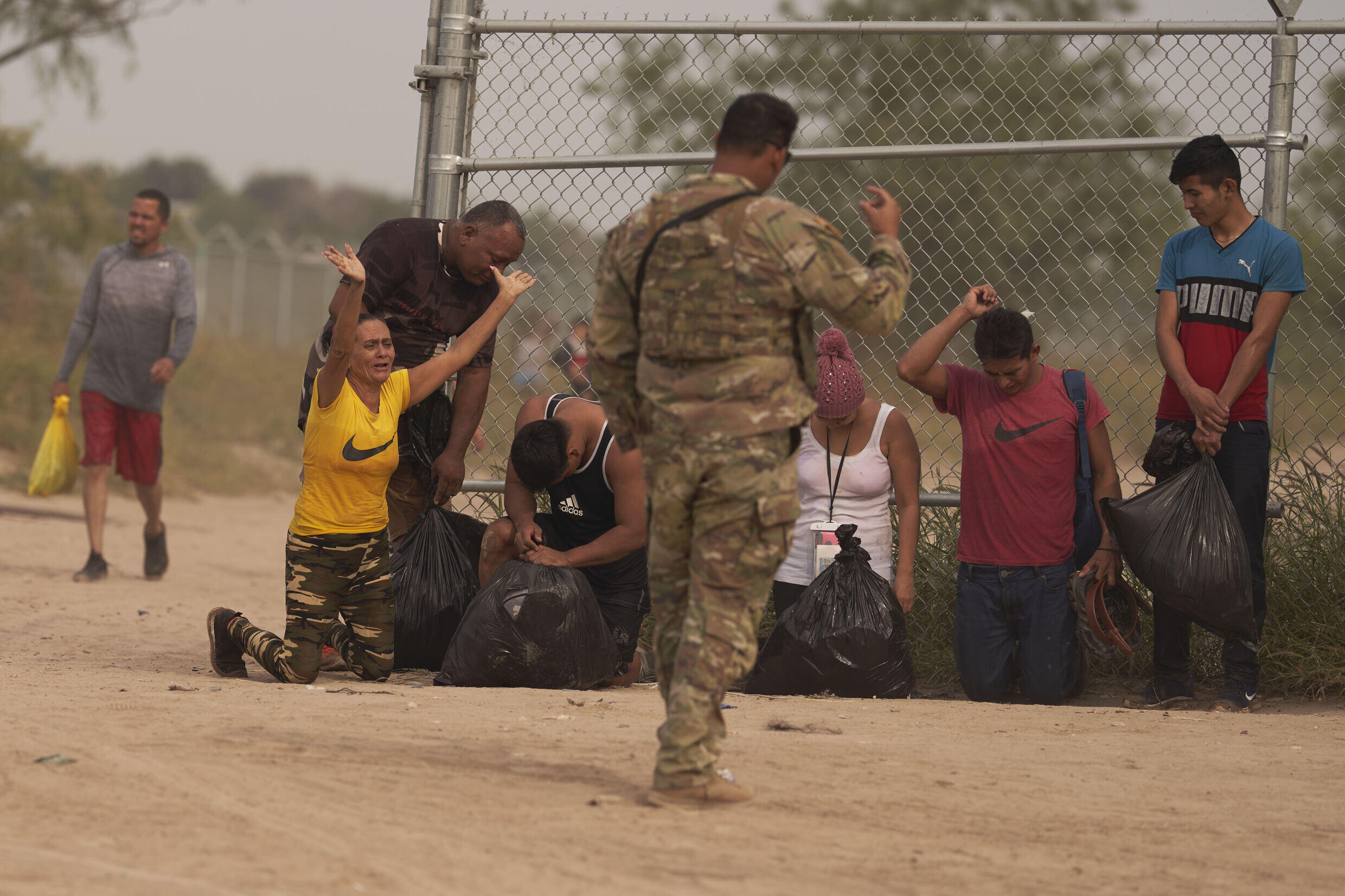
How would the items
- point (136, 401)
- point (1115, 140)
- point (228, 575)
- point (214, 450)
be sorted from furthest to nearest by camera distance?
1. point (214, 450)
2. point (228, 575)
3. point (136, 401)
4. point (1115, 140)

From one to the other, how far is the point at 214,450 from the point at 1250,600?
1174 cm

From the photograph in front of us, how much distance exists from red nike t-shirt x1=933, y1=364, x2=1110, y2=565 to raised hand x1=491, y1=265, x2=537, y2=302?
5.71 feet

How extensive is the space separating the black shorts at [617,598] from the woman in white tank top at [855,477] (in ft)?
1.86

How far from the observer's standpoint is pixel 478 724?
12.8 ft

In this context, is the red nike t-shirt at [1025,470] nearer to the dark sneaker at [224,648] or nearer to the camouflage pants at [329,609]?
the camouflage pants at [329,609]

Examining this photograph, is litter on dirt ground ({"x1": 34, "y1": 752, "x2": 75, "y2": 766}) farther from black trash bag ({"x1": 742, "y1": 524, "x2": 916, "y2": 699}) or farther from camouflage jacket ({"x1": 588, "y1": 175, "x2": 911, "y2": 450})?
black trash bag ({"x1": 742, "y1": 524, "x2": 916, "y2": 699})

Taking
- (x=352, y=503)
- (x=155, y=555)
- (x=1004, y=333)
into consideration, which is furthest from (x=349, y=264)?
Result: (x=155, y=555)

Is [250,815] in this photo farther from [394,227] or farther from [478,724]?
[394,227]

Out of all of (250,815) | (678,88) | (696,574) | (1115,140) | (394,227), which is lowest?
(250,815)

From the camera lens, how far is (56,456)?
734 centimetres

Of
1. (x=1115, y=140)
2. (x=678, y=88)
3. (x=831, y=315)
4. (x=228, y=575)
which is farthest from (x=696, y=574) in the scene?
(x=678, y=88)

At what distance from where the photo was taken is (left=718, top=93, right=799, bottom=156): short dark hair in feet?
10.3

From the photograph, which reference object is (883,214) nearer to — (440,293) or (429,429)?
(440,293)

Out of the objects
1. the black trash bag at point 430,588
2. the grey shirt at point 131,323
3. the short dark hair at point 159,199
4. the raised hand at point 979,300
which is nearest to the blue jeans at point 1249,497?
the raised hand at point 979,300
